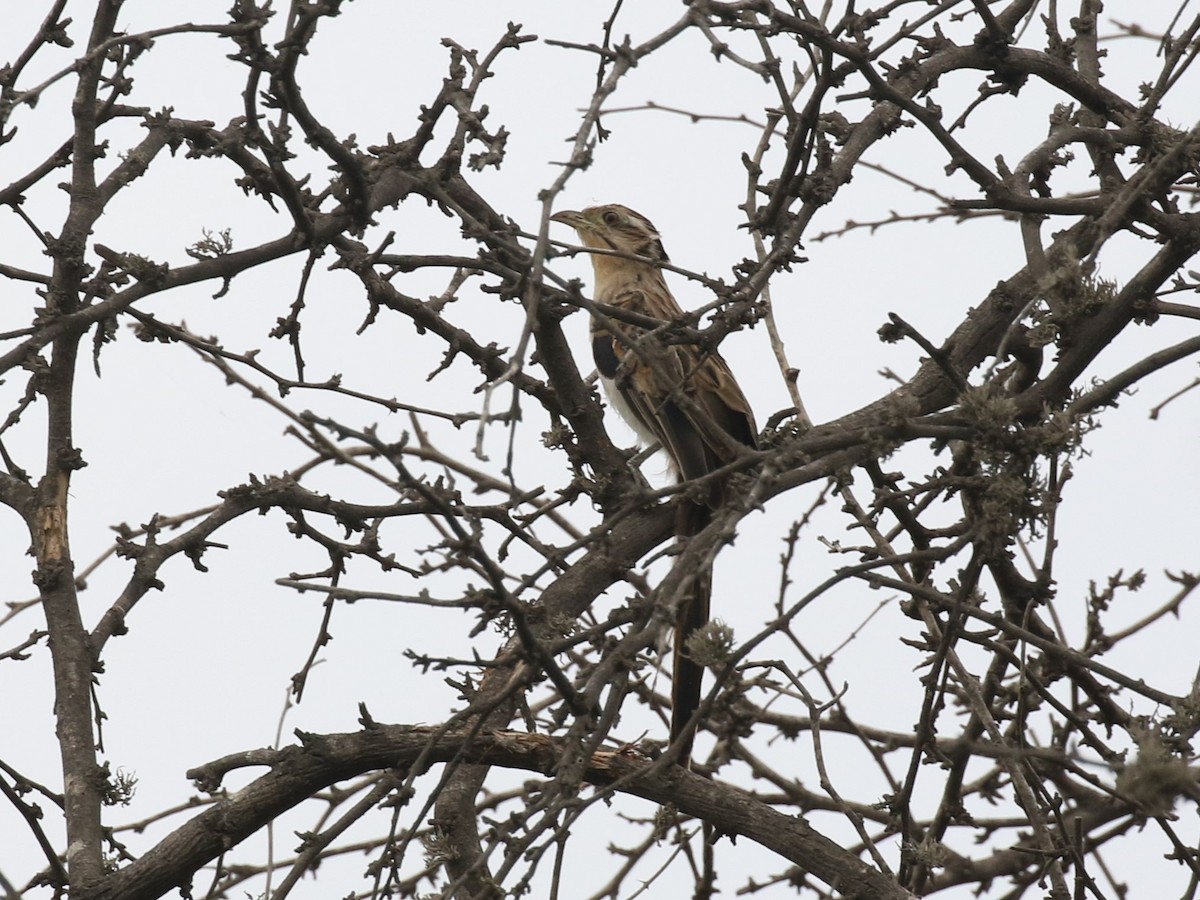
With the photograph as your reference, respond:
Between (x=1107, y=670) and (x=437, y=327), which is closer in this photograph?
(x=1107, y=670)

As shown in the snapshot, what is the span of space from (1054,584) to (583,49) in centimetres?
223

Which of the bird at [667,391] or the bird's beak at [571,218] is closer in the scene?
the bird at [667,391]

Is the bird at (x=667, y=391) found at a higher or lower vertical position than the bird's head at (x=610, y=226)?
lower

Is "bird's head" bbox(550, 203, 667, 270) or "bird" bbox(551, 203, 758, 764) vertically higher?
"bird's head" bbox(550, 203, 667, 270)

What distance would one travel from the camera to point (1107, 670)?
3.66 meters

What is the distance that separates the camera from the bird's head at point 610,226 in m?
7.74

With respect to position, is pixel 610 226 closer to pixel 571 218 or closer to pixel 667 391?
pixel 571 218

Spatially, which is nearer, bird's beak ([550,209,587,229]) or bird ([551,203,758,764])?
bird ([551,203,758,764])

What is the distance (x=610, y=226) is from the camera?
777cm

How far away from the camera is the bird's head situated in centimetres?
774

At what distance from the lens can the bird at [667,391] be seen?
17.9 ft

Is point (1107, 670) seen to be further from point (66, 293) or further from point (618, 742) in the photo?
point (66, 293)

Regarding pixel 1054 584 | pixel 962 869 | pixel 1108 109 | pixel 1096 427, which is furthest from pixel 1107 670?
pixel 962 869

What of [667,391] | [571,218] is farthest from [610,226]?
[667,391]
